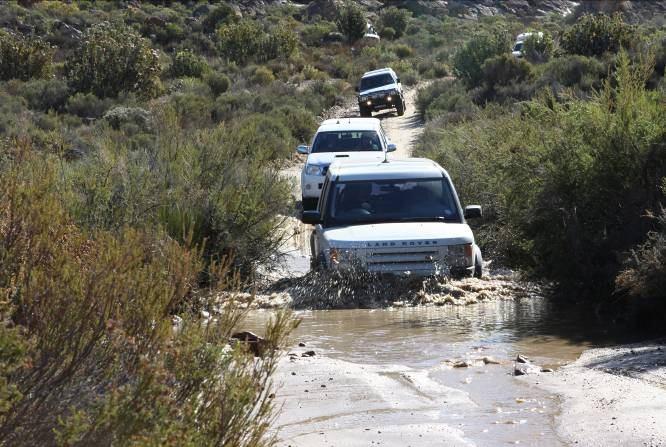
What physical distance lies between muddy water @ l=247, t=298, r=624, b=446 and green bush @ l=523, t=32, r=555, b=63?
36.7m

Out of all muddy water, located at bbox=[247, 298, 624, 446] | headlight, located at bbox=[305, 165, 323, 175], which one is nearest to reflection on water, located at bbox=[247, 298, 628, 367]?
muddy water, located at bbox=[247, 298, 624, 446]

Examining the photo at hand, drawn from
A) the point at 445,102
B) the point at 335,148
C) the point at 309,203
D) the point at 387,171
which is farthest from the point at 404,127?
the point at 387,171

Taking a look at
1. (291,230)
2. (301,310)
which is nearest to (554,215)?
(301,310)

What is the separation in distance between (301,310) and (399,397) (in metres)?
4.30

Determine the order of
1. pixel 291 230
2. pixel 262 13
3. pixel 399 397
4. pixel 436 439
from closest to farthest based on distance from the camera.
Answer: pixel 436 439 < pixel 399 397 < pixel 291 230 < pixel 262 13

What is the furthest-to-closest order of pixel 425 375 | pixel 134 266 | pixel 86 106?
pixel 86 106 → pixel 425 375 → pixel 134 266

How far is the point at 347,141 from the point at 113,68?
23725 mm

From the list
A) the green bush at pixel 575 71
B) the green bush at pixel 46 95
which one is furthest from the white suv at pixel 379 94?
the green bush at pixel 46 95

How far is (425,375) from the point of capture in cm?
904

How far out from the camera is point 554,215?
12773 millimetres

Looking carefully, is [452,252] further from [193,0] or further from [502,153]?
[193,0]

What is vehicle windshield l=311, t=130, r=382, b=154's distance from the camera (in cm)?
2138

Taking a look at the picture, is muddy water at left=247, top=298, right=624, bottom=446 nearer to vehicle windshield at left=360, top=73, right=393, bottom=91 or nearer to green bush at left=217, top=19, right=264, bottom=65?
vehicle windshield at left=360, top=73, right=393, bottom=91

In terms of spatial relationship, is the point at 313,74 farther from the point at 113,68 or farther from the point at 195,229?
the point at 195,229
